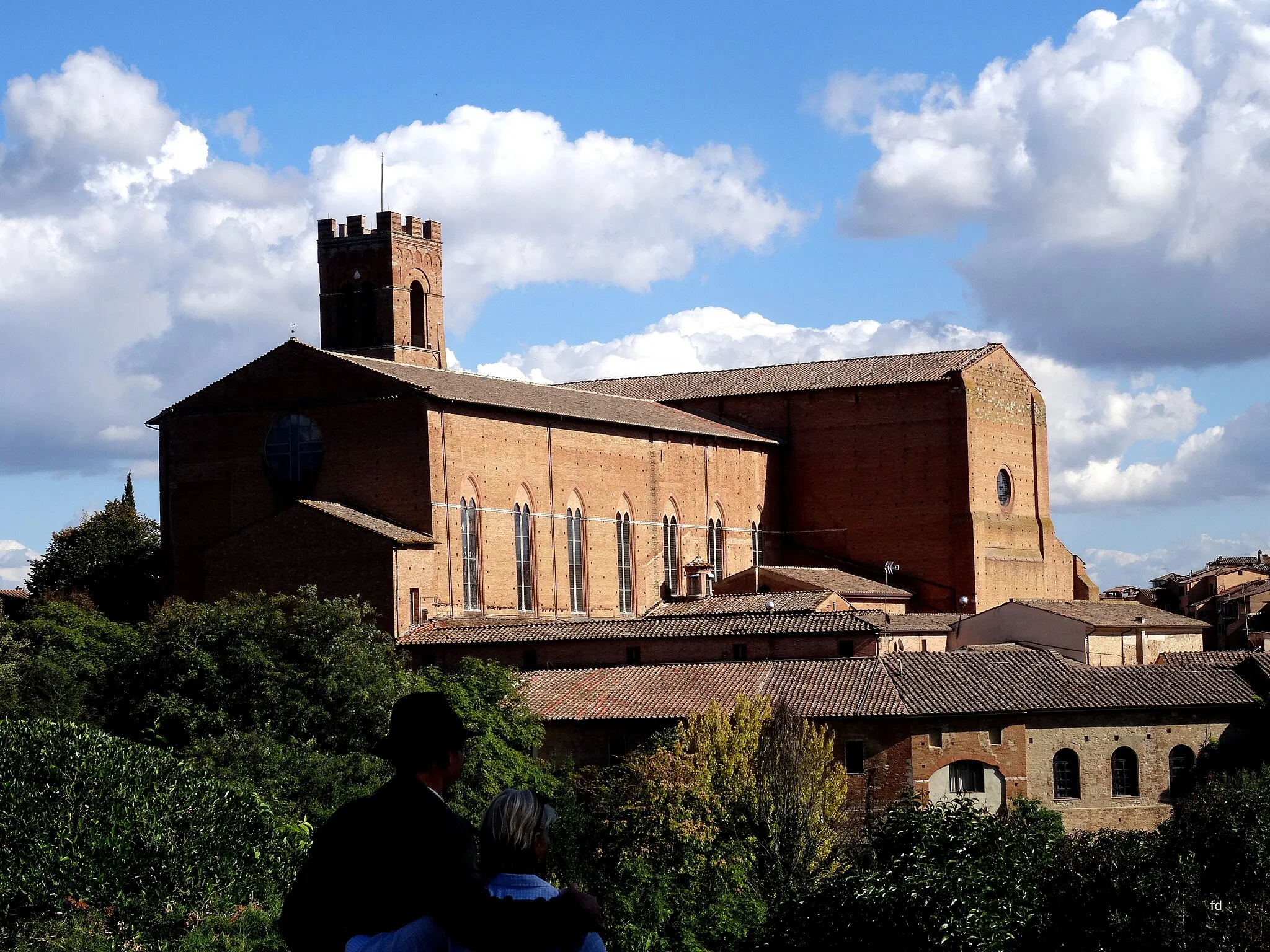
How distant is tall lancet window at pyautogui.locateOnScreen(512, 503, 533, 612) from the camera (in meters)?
46.1

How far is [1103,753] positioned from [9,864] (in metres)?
22.5

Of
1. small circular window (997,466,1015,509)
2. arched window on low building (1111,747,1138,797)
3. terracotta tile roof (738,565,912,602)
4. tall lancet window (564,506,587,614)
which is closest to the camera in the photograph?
arched window on low building (1111,747,1138,797)

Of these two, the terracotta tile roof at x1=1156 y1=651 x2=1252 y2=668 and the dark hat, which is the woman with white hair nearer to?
the dark hat

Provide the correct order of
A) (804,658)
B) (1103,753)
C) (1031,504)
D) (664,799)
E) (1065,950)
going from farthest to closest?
(1031,504)
(804,658)
(1103,753)
(664,799)
(1065,950)

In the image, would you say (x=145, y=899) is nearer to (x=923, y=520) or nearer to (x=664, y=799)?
(x=664, y=799)

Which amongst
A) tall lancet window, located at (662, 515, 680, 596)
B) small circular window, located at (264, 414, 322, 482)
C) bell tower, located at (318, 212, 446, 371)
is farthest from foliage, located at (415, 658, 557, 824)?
bell tower, located at (318, 212, 446, 371)

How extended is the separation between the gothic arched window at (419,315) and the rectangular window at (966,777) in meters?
31.1

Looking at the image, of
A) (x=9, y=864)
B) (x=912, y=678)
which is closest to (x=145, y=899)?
(x=9, y=864)

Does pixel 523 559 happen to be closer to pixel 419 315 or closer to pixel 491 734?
pixel 491 734

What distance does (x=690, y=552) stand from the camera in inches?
2112

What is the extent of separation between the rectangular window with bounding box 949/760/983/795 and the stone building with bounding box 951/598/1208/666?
14155 millimetres

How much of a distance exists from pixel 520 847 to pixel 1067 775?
34.0 metres

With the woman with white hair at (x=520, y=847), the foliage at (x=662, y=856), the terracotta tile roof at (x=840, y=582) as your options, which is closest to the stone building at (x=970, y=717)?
the foliage at (x=662, y=856)

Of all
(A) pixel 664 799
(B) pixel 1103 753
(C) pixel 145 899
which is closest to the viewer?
(C) pixel 145 899
